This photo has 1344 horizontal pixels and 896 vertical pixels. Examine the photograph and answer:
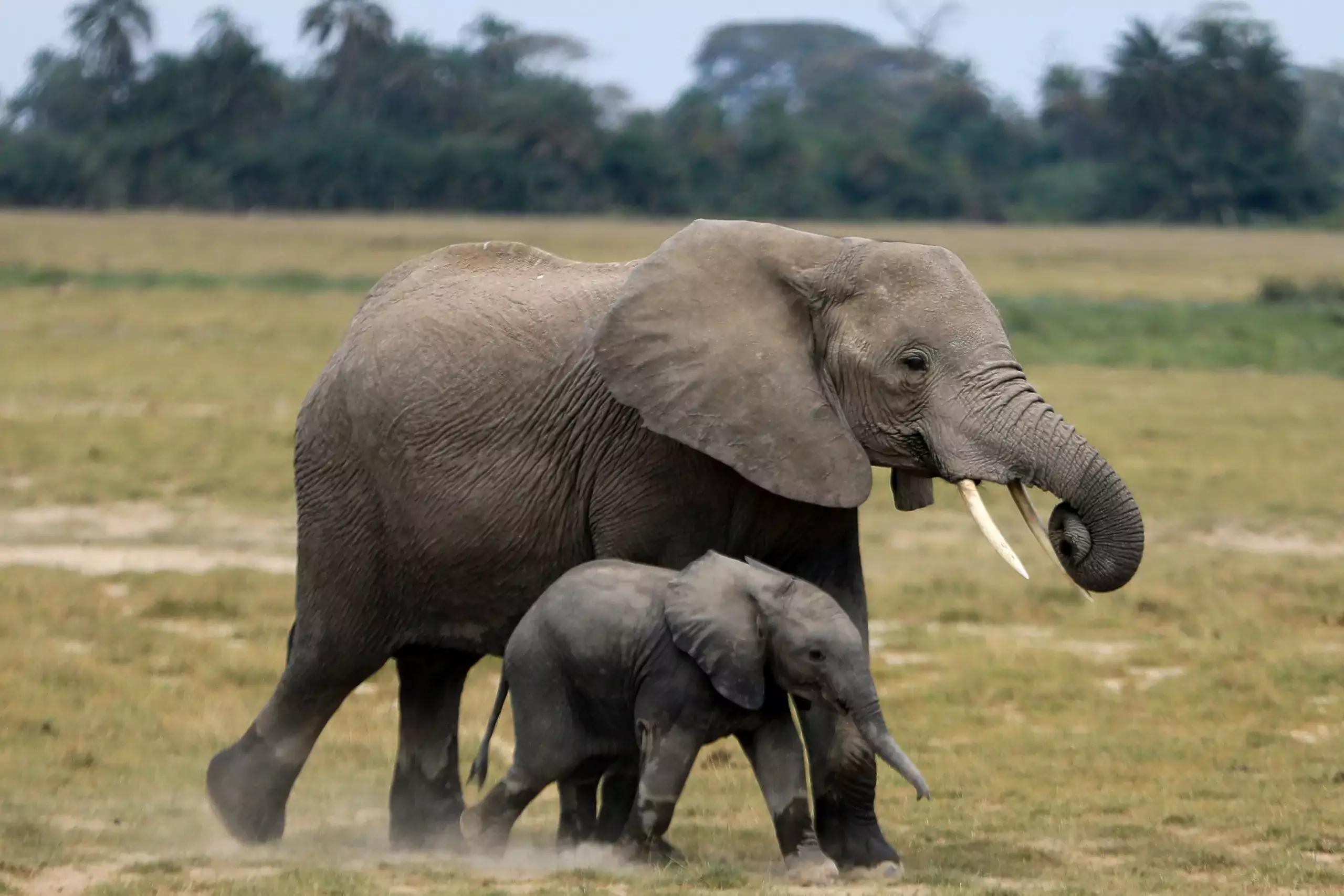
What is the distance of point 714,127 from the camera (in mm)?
58094

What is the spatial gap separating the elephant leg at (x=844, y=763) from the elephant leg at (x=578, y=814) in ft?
2.13

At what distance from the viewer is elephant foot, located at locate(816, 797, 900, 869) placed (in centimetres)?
560

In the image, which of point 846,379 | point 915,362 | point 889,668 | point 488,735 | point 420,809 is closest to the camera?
point 915,362

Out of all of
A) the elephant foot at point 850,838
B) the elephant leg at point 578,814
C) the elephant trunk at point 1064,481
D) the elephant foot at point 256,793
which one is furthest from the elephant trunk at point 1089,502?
the elephant foot at point 256,793

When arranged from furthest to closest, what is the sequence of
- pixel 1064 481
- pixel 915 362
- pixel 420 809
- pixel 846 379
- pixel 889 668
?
pixel 889 668 → pixel 420 809 → pixel 846 379 → pixel 915 362 → pixel 1064 481

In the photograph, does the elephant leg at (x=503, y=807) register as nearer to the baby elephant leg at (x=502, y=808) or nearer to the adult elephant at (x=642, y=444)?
the baby elephant leg at (x=502, y=808)

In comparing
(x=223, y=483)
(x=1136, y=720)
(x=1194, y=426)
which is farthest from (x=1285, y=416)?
(x=1136, y=720)

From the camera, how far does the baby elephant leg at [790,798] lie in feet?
17.6

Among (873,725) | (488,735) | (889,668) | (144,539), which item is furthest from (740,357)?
(144,539)

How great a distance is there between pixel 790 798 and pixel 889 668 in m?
3.83

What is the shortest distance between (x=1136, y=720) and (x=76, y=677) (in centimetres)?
391

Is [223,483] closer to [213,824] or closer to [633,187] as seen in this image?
[213,824]

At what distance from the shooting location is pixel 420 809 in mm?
6516

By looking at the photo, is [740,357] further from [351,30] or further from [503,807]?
[351,30]
